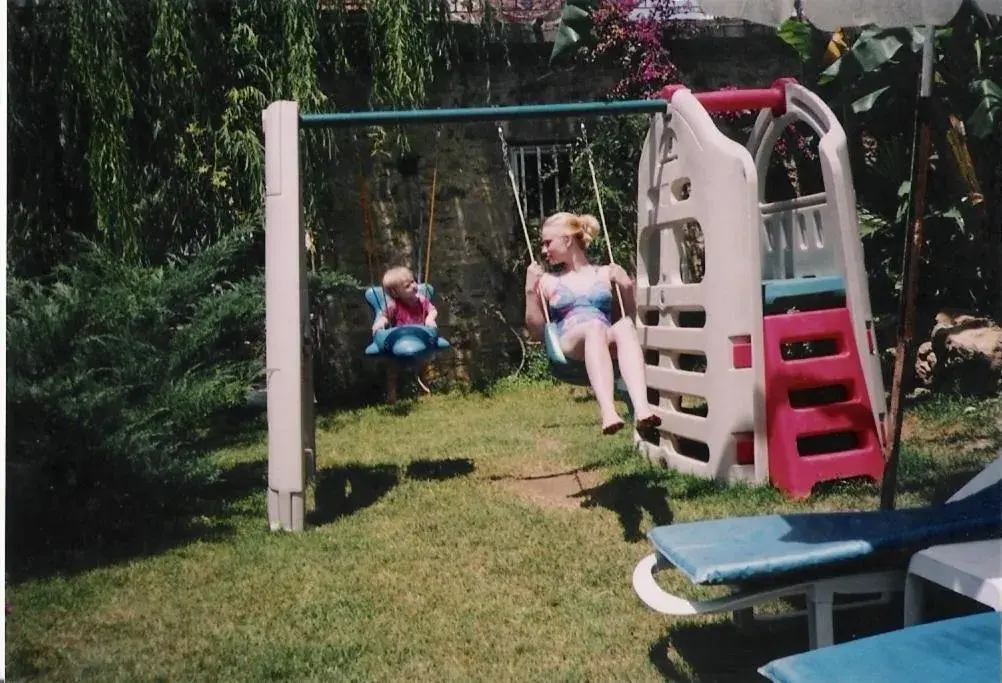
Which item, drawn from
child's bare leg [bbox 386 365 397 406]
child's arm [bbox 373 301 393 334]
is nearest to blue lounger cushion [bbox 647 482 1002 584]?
child's arm [bbox 373 301 393 334]

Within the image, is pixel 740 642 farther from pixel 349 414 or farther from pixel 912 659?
pixel 349 414

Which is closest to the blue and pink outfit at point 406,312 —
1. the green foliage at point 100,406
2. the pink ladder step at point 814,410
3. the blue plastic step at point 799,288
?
the green foliage at point 100,406

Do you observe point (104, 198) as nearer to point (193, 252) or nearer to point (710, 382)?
point (193, 252)

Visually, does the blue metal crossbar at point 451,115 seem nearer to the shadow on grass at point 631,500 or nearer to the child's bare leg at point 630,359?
the child's bare leg at point 630,359

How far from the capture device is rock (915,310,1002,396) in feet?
21.4

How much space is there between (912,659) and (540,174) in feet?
23.1

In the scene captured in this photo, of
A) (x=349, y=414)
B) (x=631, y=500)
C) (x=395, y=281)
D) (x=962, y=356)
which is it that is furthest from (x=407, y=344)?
(x=962, y=356)

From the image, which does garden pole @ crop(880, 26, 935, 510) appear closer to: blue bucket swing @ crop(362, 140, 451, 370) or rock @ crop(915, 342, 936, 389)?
blue bucket swing @ crop(362, 140, 451, 370)

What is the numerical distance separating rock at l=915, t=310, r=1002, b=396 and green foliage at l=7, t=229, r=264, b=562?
458 centimetres

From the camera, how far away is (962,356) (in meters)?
6.70

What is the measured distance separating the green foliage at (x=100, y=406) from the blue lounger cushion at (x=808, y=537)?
2.38 m

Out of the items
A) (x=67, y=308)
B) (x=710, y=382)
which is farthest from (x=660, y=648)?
(x=67, y=308)

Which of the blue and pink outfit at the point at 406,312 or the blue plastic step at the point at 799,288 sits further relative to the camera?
the blue and pink outfit at the point at 406,312

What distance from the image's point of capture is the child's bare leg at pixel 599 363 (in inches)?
172
